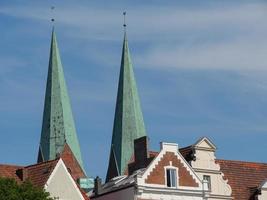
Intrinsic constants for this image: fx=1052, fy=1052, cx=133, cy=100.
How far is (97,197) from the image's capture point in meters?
73.8

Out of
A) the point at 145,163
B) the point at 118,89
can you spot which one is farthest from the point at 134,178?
the point at 118,89

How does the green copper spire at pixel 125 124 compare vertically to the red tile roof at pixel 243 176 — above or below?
above

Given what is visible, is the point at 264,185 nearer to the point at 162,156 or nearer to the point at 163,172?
the point at 163,172

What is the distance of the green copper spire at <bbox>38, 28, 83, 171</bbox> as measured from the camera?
10512 centimetres

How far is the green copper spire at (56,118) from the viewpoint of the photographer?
10512cm

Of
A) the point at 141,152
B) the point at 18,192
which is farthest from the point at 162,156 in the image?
the point at 18,192

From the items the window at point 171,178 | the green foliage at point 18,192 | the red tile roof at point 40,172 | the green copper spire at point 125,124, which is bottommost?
the green foliage at point 18,192

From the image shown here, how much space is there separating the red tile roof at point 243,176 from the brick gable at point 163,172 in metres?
4.99

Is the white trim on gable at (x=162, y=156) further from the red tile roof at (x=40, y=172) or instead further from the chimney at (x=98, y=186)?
the red tile roof at (x=40, y=172)

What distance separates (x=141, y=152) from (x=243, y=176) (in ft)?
27.2

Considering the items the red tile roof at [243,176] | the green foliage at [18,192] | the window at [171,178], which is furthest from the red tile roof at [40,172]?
the red tile roof at [243,176]

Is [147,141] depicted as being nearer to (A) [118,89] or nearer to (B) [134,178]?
(B) [134,178]

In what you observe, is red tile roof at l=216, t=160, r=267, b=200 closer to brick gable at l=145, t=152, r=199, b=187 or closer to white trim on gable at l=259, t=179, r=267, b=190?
white trim on gable at l=259, t=179, r=267, b=190

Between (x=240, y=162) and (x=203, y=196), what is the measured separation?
282 inches
